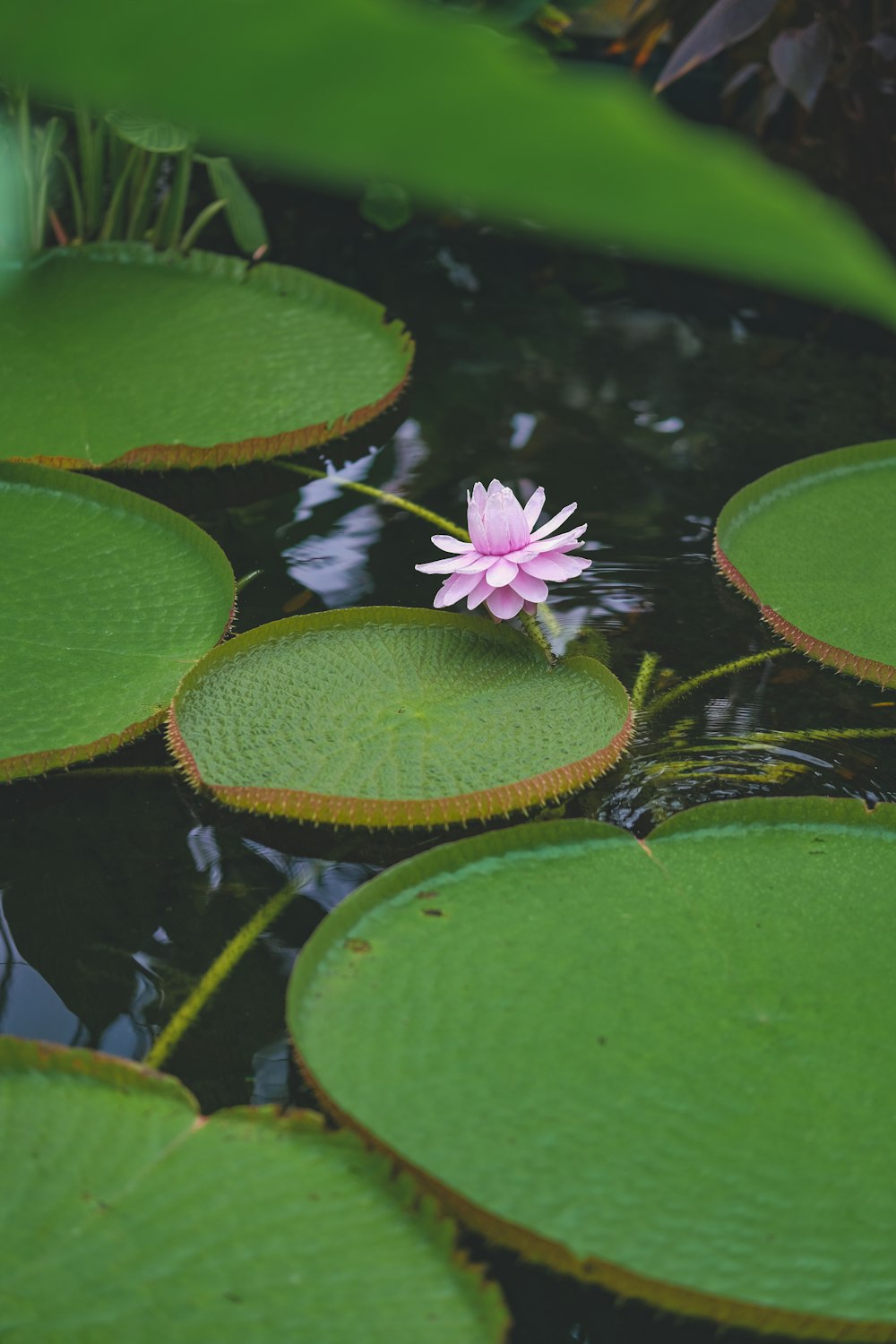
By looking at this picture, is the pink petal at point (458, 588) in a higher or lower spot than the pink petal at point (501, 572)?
lower

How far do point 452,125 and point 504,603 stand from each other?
1.14 meters

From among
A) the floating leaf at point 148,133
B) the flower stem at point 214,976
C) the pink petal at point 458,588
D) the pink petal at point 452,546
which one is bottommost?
the flower stem at point 214,976

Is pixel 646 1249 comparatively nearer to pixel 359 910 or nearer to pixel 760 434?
pixel 359 910

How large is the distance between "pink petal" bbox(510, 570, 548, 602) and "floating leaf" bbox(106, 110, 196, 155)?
3.68ft

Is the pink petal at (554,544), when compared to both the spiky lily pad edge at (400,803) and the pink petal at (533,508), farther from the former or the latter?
the spiky lily pad edge at (400,803)

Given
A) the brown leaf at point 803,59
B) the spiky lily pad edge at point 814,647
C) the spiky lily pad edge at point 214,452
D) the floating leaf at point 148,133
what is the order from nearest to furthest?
the spiky lily pad edge at point 814,647
the spiky lily pad edge at point 214,452
the floating leaf at point 148,133
the brown leaf at point 803,59

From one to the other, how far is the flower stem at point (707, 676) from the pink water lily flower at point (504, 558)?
0.18 m

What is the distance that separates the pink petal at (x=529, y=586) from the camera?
1.27 m

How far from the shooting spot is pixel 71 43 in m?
0.16

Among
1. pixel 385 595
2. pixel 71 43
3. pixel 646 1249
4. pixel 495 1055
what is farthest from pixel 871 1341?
pixel 385 595

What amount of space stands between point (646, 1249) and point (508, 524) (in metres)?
0.75

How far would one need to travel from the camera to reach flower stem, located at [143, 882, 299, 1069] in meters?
0.93

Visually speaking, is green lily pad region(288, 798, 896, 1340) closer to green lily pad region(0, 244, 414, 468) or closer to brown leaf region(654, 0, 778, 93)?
green lily pad region(0, 244, 414, 468)

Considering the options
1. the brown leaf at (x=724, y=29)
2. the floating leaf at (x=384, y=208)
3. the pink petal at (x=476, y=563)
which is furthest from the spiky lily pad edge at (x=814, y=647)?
the brown leaf at (x=724, y=29)
